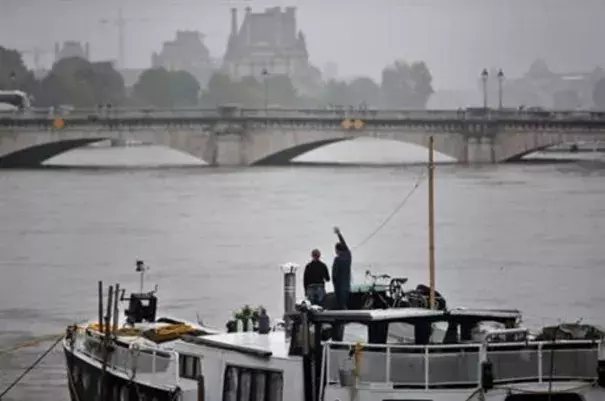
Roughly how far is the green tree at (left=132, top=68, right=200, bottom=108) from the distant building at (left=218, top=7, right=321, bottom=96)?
41.2 feet

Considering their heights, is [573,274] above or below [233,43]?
below

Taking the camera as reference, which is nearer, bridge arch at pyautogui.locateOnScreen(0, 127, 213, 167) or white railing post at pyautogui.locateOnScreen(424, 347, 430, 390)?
white railing post at pyautogui.locateOnScreen(424, 347, 430, 390)

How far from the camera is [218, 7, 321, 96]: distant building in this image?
62531mm

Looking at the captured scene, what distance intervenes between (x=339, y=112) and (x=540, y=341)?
2437 centimetres

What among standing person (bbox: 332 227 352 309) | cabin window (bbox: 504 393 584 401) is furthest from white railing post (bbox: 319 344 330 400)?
standing person (bbox: 332 227 352 309)

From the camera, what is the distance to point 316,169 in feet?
98.5

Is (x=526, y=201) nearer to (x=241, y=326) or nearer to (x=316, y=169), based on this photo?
(x=316, y=169)

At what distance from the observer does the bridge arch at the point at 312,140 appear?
29.8 meters

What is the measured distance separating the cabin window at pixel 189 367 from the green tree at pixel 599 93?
41.8 metres

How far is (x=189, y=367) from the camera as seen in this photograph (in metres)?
7.20

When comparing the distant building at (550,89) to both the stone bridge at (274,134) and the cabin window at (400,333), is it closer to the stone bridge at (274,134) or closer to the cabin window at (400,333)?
the stone bridge at (274,134)

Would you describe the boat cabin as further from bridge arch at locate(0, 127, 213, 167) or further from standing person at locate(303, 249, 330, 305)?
bridge arch at locate(0, 127, 213, 167)

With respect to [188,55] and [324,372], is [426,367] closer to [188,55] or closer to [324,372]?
[324,372]

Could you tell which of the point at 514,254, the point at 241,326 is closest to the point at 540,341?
the point at 241,326
